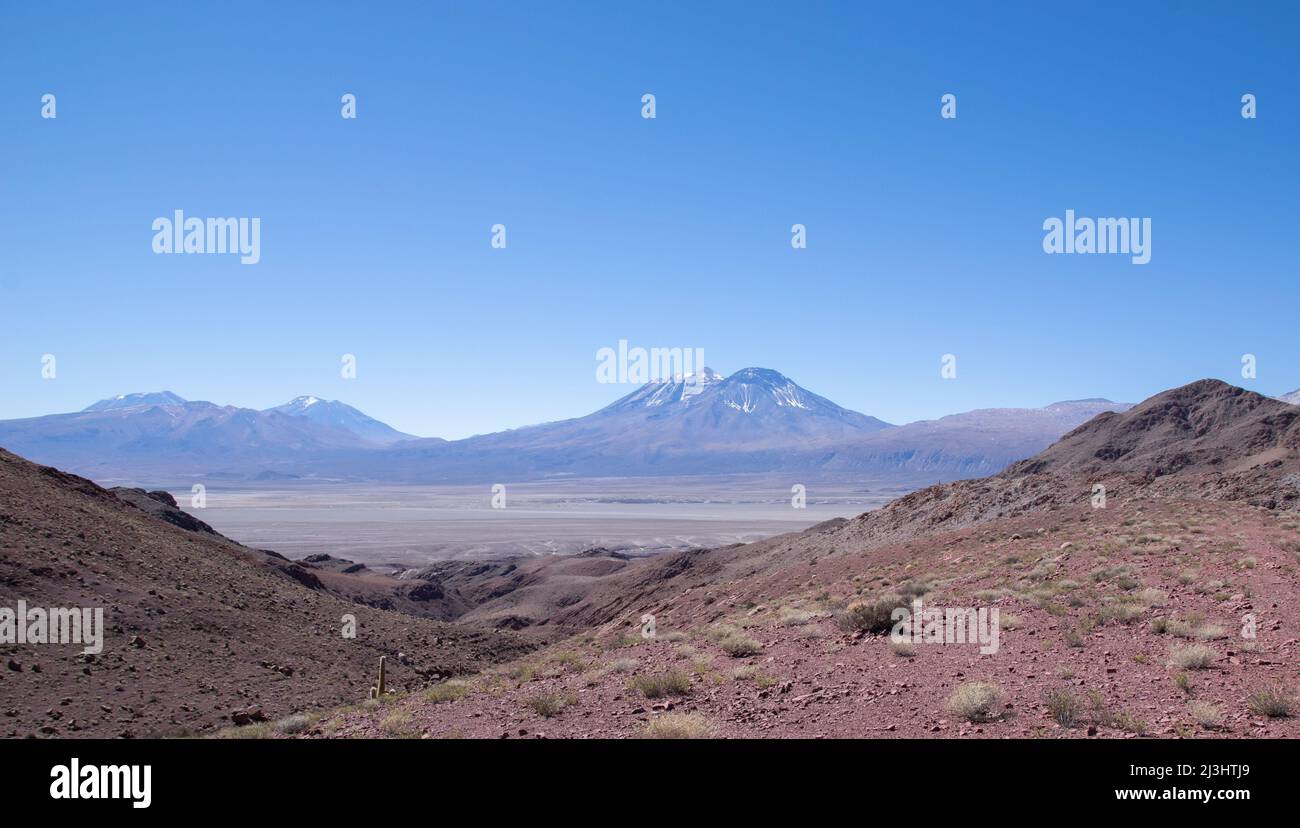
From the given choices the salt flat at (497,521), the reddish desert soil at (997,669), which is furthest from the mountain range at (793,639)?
the salt flat at (497,521)

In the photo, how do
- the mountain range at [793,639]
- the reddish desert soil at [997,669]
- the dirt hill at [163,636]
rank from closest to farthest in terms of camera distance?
1. the reddish desert soil at [997,669]
2. the mountain range at [793,639]
3. the dirt hill at [163,636]

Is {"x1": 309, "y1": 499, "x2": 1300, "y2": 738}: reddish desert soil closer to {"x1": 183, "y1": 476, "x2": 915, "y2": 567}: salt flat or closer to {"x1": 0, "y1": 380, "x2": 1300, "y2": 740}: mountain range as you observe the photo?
{"x1": 0, "y1": 380, "x2": 1300, "y2": 740}: mountain range

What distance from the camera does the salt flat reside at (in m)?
89.4

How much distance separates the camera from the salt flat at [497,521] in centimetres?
8938

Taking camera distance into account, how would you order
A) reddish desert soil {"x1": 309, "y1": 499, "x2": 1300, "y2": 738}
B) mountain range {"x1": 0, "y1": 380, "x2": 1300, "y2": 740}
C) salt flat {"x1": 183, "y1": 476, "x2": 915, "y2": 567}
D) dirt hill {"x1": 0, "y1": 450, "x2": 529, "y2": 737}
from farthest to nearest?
salt flat {"x1": 183, "y1": 476, "x2": 915, "y2": 567}
dirt hill {"x1": 0, "y1": 450, "x2": 529, "y2": 737}
mountain range {"x1": 0, "y1": 380, "x2": 1300, "y2": 740}
reddish desert soil {"x1": 309, "y1": 499, "x2": 1300, "y2": 738}

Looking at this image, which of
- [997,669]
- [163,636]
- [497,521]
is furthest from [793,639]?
[497,521]

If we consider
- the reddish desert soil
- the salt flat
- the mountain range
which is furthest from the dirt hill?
the salt flat

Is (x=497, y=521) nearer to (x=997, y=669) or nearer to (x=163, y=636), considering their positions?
(x=163, y=636)

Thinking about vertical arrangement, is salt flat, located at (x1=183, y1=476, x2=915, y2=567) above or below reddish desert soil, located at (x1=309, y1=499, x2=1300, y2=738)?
below

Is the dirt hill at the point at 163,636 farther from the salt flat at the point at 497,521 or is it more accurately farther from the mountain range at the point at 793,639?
the salt flat at the point at 497,521

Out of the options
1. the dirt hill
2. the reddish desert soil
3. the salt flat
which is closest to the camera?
the reddish desert soil

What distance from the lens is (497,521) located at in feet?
407

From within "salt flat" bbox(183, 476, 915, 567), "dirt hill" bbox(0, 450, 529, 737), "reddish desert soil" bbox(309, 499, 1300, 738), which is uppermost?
"reddish desert soil" bbox(309, 499, 1300, 738)
